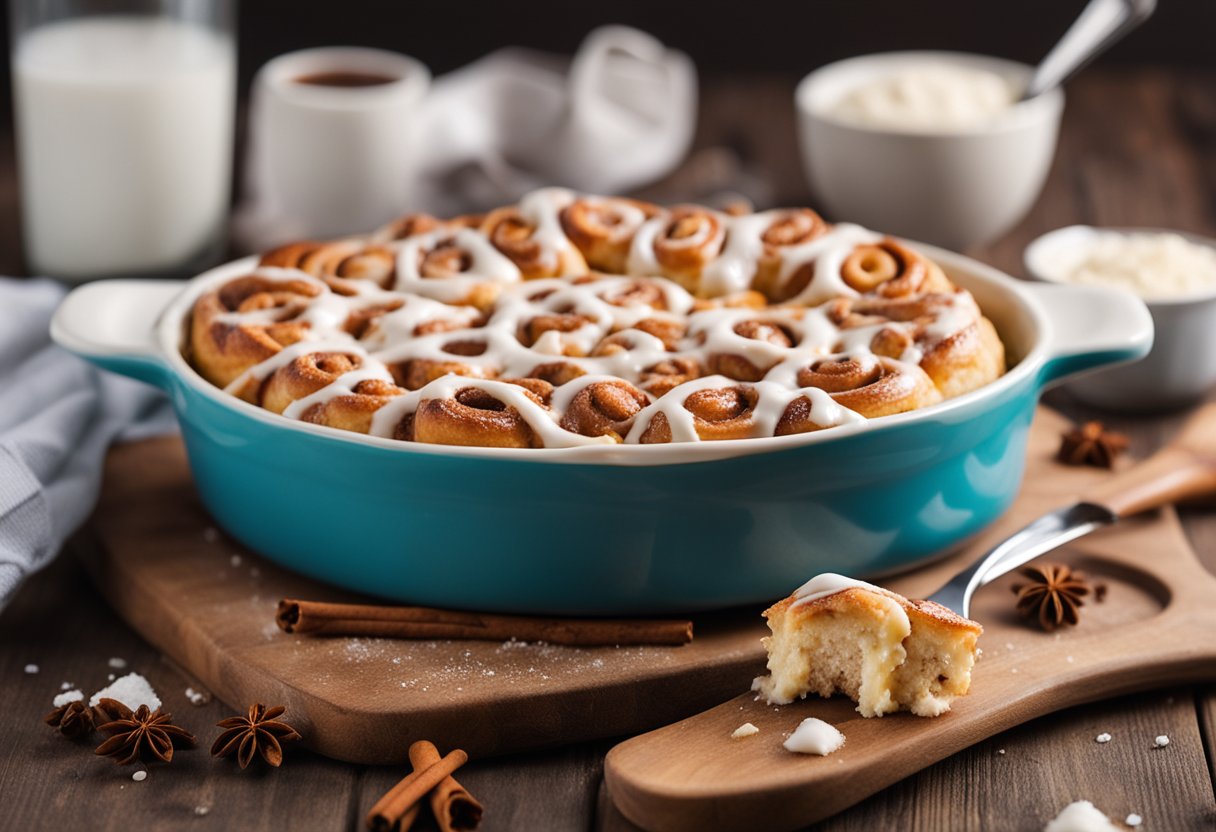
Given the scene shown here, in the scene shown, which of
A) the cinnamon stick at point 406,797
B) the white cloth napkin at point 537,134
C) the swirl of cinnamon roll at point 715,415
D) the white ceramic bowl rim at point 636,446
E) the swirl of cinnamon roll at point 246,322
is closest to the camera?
the cinnamon stick at point 406,797

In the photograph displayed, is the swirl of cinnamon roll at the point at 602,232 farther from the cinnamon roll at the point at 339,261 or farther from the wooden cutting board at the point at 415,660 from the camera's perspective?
the wooden cutting board at the point at 415,660

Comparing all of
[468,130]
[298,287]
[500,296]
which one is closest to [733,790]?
[500,296]

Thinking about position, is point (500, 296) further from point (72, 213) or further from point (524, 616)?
point (72, 213)

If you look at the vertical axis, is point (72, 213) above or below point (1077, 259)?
below

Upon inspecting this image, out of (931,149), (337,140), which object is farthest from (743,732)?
(337,140)

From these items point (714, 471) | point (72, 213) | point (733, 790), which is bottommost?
point (72, 213)

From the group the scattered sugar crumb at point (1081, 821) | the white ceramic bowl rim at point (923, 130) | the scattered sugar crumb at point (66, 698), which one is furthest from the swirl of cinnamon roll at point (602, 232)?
the scattered sugar crumb at point (1081, 821)
